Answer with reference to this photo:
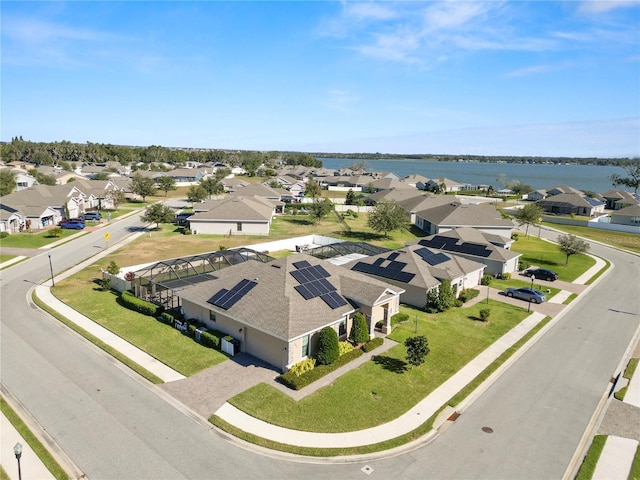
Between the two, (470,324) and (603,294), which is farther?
(603,294)

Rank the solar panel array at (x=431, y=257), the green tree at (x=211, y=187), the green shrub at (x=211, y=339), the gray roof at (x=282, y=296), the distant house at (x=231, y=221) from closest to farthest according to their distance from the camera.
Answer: the gray roof at (x=282, y=296)
the green shrub at (x=211, y=339)
the solar panel array at (x=431, y=257)
the distant house at (x=231, y=221)
the green tree at (x=211, y=187)

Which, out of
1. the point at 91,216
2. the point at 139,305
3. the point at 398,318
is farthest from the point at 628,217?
the point at 91,216

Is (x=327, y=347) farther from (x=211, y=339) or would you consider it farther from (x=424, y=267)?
(x=424, y=267)

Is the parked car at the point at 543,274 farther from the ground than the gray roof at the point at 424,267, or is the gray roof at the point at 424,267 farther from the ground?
the gray roof at the point at 424,267

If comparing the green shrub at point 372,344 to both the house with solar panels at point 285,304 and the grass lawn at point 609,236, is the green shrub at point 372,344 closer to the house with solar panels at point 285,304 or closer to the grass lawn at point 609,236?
the house with solar panels at point 285,304

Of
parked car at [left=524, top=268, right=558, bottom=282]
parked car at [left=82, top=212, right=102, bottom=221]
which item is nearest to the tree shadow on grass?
parked car at [left=524, top=268, right=558, bottom=282]

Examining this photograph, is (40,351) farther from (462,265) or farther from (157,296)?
(462,265)

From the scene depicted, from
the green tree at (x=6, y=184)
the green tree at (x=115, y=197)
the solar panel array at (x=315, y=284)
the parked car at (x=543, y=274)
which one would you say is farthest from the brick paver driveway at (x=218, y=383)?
the green tree at (x=6, y=184)

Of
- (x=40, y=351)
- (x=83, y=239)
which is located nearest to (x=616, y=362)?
(x=40, y=351)
